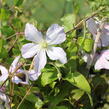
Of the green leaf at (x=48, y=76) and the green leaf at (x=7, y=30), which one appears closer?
the green leaf at (x=48, y=76)

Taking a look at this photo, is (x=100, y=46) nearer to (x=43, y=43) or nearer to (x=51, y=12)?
(x=43, y=43)

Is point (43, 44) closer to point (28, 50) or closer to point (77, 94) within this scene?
point (28, 50)

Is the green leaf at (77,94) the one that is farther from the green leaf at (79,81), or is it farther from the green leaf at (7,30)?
the green leaf at (7,30)

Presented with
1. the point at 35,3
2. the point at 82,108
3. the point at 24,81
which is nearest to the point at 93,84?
the point at 82,108

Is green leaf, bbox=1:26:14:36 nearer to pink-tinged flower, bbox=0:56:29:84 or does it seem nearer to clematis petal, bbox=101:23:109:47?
pink-tinged flower, bbox=0:56:29:84

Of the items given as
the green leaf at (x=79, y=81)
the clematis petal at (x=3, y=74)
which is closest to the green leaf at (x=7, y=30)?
the clematis petal at (x=3, y=74)

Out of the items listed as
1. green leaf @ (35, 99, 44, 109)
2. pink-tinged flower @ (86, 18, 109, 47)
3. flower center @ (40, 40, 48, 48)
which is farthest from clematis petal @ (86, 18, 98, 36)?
green leaf @ (35, 99, 44, 109)
